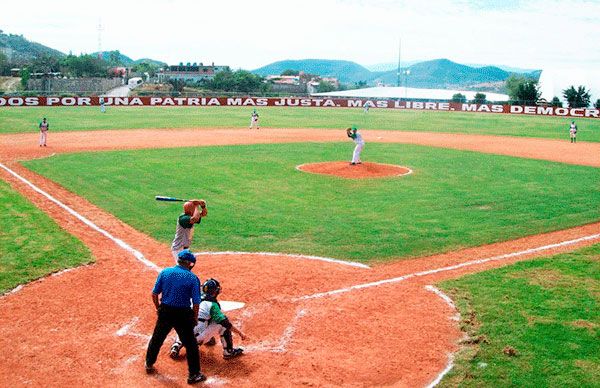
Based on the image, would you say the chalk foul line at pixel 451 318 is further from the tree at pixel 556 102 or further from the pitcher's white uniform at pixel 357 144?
the tree at pixel 556 102

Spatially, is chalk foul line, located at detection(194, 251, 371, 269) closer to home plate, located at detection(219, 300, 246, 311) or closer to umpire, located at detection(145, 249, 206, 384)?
home plate, located at detection(219, 300, 246, 311)

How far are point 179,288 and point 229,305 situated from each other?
261 cm

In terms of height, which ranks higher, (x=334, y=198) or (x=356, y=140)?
(x=356, y=140)

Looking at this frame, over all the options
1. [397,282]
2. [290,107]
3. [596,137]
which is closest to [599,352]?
[397,282]

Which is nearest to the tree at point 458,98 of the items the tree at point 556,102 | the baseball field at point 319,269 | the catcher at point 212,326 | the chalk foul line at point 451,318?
the tree at point 556,102

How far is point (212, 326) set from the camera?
921 centimetres

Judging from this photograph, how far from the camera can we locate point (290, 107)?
95750 mm

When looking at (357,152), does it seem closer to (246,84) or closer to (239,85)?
(239,85)

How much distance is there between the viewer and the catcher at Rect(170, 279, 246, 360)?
9125 mm

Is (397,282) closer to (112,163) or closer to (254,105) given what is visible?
(112,163)

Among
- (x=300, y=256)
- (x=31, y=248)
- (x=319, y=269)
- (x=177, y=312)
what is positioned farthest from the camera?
(x=31, y=248)

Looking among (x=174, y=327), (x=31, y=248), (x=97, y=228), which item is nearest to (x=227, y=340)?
(x=174, y=327)

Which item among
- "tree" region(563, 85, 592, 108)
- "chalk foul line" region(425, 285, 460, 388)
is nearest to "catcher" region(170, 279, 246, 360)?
"chalk foul line" region(425, 285, 460, 388)

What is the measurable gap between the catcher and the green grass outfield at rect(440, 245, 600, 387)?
302 centimetres
